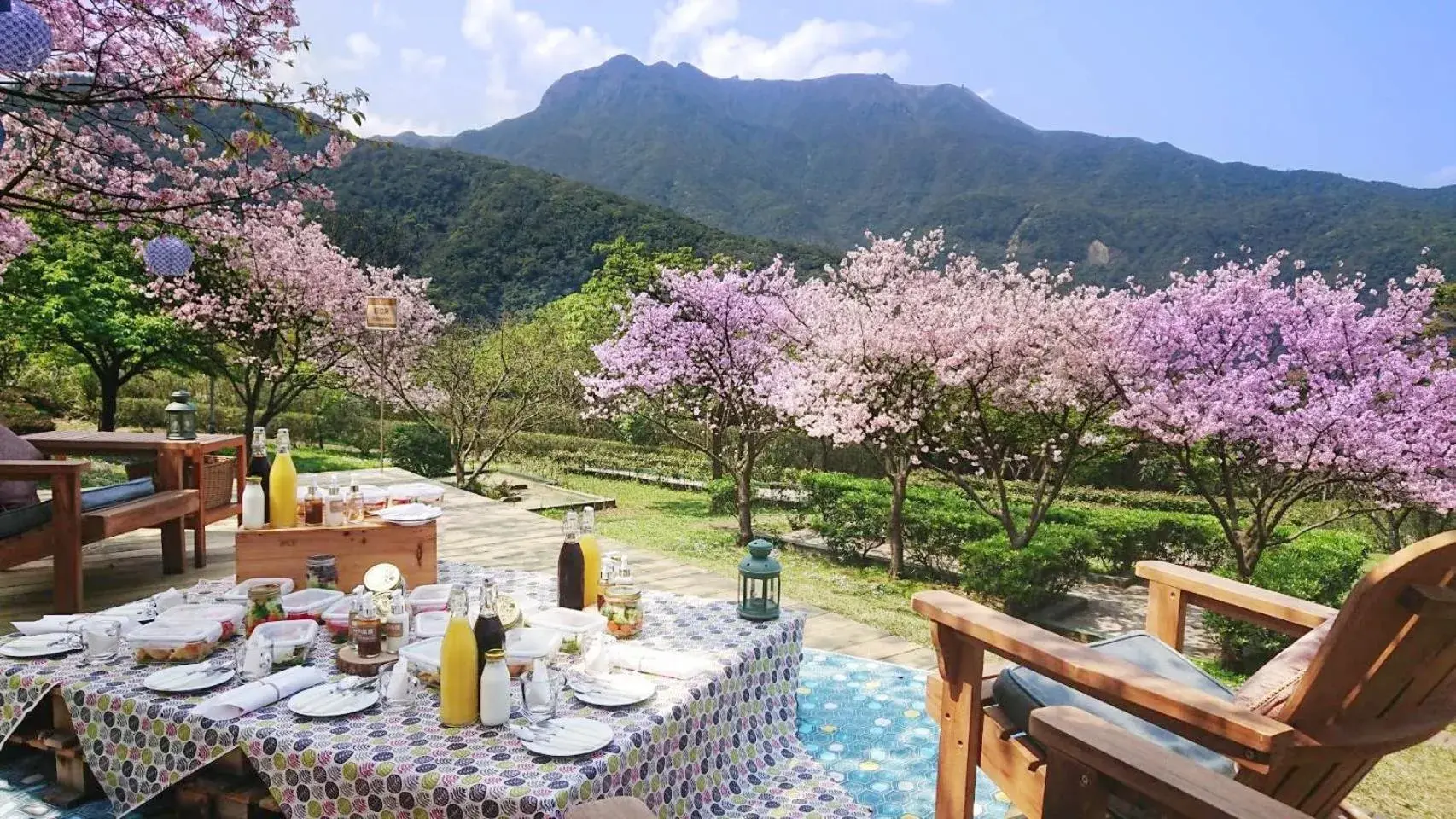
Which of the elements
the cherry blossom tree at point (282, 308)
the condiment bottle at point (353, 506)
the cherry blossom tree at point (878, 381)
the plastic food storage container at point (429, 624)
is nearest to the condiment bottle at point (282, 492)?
the condiment bottle at point (353, 506)

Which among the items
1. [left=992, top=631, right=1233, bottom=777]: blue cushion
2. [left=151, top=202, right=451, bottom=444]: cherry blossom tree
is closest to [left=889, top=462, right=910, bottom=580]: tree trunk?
[left=992, top=631, right=1233, bottom=777]: blue cushion

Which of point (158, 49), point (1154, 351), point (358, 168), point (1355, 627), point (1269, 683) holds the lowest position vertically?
point (1269, 683)

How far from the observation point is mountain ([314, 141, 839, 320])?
31406 millimetres

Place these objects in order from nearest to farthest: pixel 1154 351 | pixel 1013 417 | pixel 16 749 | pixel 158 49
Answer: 1. pixel 16 749
2. pixel 158 49
3. pixel 1154 351
4. pixel 1013 417

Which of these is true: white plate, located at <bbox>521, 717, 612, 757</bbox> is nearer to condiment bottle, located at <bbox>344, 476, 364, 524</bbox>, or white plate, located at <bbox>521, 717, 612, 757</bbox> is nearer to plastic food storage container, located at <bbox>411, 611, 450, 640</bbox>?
plastic food storage container, located at <bbox>411, 611, 450, 640</bbox>

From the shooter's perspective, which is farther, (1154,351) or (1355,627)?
(1154,351)

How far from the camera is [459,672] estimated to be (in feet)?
5.77

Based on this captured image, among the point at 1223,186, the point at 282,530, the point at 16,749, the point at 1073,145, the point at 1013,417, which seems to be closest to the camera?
the point at 16,749

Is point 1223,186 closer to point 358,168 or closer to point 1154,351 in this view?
point 358,168

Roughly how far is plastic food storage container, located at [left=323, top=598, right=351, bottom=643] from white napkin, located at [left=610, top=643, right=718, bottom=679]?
72 centimetres

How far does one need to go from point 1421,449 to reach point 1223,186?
4676 cm

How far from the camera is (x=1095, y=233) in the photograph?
121ft

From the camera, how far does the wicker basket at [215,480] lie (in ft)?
15.1

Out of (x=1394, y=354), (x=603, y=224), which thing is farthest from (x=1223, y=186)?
(x=1394, y=354)
